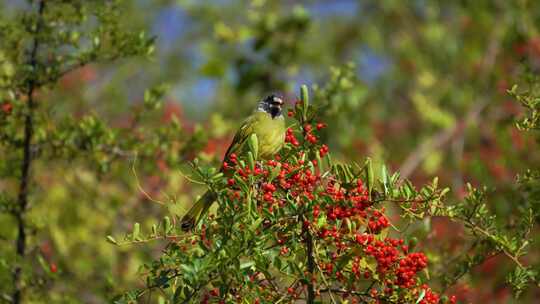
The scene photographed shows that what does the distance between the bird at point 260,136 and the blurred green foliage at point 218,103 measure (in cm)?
19

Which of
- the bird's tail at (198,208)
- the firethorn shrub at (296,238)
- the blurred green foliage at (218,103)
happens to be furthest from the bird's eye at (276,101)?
the firethorn shrub at (296,238)

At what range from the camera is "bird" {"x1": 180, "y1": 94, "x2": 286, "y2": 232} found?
10.5 feet

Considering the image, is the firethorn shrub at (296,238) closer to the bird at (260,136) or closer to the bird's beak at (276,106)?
the bird at (260,136)

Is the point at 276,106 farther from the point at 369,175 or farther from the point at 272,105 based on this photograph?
the point at 369,175

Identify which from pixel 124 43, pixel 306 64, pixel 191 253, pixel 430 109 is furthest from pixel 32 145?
pixel 430 109

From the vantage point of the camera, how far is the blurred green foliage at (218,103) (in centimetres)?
424

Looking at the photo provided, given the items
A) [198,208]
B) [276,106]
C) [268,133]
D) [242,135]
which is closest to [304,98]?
[198,208]

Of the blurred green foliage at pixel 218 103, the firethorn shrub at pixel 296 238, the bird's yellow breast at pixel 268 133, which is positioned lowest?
the blurred green foliage at pixel 218 103

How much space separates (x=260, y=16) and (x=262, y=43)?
26 centimetres

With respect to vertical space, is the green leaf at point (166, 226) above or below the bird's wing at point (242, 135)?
above

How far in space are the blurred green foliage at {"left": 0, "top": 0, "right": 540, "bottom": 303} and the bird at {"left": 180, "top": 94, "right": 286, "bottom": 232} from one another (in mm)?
189

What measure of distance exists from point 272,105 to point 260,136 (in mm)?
945

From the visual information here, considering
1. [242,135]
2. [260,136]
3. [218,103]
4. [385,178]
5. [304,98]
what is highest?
[304,98]

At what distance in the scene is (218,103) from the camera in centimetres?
1151
